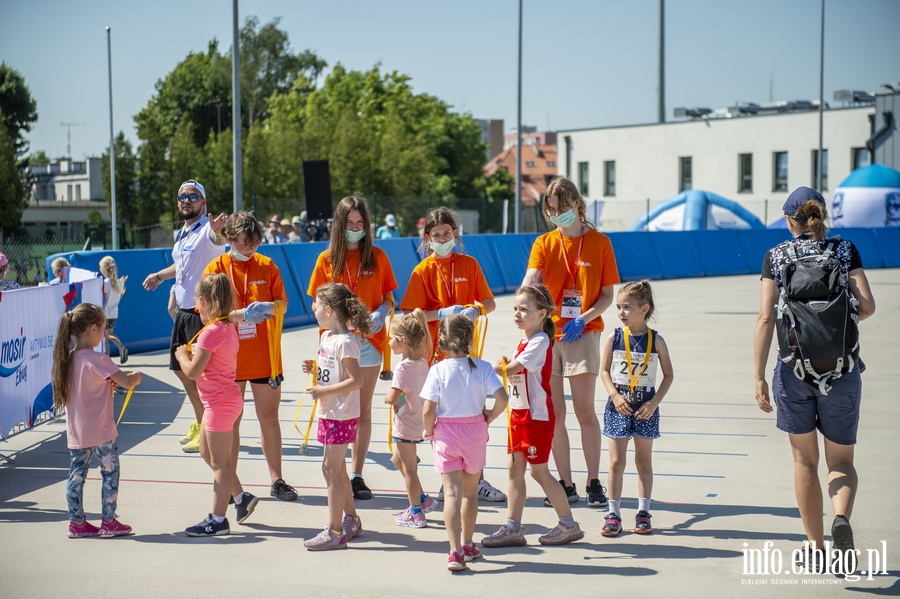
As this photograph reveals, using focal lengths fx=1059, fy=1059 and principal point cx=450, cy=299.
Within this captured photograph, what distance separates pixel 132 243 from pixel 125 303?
19.0m

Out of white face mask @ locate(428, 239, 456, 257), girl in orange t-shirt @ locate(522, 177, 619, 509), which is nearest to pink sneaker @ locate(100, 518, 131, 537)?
white face mask @ locate(428, 239, 456, 257)

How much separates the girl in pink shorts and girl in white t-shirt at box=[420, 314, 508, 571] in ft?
4.28

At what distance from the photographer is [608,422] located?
20.9 feet

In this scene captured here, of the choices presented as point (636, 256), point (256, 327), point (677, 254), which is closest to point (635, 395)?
point (256, 327)

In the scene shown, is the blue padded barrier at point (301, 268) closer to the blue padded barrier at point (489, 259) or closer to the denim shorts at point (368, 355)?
the blue padded barrier at point (489, 259)

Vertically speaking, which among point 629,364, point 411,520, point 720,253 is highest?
point 720,253

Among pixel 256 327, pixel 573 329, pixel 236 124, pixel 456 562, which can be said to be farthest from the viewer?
pixel 236 124

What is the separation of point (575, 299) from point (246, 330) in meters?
2.17

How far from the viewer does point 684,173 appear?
193ft

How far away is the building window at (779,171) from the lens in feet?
178

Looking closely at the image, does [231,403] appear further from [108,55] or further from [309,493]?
[108,55]

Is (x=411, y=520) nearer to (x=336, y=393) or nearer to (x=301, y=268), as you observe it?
(x=336, y=393)

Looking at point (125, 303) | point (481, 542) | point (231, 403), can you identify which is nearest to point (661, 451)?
point (481, 542)

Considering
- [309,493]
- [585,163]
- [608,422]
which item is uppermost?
[585,163]
